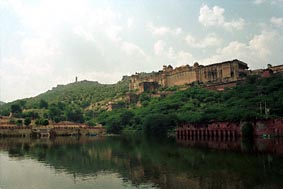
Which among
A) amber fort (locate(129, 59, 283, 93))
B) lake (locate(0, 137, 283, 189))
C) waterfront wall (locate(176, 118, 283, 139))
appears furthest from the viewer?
amber fort (locate(129, 59, 283, 93))

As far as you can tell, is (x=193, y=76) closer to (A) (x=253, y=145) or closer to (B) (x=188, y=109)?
(B) (x=188, y=109)

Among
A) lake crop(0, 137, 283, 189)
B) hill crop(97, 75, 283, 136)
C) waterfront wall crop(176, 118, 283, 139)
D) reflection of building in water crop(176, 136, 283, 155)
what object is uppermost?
hill crop(97, 75, 283, 136)

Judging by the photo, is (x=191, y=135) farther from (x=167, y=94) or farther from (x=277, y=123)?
(x=167, y=94)

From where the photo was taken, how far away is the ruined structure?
89.1 metres

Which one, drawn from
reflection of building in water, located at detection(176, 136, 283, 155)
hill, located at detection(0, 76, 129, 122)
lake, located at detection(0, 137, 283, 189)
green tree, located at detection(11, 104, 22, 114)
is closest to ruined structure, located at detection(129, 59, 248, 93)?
hill, located at detection(0, 76, 129, 122)

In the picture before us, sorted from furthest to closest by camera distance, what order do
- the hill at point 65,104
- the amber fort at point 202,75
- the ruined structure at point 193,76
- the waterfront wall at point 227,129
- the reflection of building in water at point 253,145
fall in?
the hill at point 65,104 < the ruined structure at point 193,76 < the amber fort at point 202,75 < the waterfront wall at point 227,129 < the reflection of building in water at point 253,145

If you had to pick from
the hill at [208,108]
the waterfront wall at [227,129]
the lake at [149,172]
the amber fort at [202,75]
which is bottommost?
the lake at [149,172]

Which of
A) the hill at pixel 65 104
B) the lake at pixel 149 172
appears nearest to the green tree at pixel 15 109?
the hill at pixel 65 104

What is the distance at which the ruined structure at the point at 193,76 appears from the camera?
292 ft

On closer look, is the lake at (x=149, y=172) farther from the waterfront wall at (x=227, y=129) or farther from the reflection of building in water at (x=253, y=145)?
the waterfront wall at (x=227, y=129)

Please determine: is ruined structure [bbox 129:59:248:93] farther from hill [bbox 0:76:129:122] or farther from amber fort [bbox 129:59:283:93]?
hill [bbox 0:76:129:122]

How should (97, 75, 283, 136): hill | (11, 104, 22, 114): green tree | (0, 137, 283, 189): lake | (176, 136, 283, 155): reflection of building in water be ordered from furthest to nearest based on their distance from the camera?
(11, 104, 22, 114): green tree, (97, 75, 283, 136): hill, (176, 136, 283, 155): reflection of building in water, (0, 137, 283, 189): lake

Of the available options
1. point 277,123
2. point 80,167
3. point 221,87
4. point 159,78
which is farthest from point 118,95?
point 80,167

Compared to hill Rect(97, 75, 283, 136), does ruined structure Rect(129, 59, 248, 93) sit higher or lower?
higher
